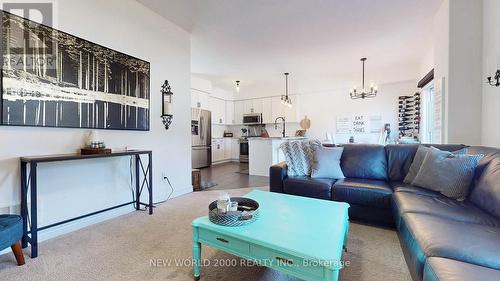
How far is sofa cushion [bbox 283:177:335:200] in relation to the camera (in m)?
2.54

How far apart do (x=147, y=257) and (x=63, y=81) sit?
6.14 feet

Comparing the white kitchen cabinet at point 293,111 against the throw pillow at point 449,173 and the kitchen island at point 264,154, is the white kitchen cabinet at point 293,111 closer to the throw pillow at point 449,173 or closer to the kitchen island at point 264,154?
the kitchen island at point 264,154

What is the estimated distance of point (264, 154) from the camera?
17.2ft

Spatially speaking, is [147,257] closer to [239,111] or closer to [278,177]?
[278,177]

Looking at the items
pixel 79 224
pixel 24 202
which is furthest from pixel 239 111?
pixel 24 202

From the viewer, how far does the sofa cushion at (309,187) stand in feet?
8.34

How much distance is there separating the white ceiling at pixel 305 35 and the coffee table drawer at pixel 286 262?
9.37 ft

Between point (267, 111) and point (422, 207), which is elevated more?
point (267, 111)

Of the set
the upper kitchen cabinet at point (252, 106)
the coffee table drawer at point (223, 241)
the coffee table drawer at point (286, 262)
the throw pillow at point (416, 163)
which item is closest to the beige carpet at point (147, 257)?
the coffee table drawer at point (223, 241)

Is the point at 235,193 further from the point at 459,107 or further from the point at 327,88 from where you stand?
the point at 327,88

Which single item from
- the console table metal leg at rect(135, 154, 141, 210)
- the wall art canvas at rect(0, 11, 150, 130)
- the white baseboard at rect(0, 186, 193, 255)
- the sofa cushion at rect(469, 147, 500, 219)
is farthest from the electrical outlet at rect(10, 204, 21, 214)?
the sofa cushion at rect(469, 147, 500, 219)

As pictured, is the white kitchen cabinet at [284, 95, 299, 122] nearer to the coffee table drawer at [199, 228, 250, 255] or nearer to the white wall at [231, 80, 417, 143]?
the white wall at [231, 80, 417, 143]

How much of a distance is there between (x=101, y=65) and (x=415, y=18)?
4.20 meters

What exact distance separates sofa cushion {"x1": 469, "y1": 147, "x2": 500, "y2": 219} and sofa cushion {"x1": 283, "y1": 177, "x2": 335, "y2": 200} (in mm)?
1198
